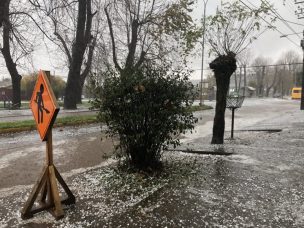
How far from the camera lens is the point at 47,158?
13.5 feet

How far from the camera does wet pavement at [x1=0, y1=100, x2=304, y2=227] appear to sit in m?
3.85

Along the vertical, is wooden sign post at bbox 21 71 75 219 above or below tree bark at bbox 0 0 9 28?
below

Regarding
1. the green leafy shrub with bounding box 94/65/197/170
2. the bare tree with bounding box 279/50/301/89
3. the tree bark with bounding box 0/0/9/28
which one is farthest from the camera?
the bare tree with bounding box 279/50/301/89

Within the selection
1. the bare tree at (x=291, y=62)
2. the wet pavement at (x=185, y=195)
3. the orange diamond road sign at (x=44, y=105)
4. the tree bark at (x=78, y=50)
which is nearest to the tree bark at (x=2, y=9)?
the tree bark at (x=78, y=50)

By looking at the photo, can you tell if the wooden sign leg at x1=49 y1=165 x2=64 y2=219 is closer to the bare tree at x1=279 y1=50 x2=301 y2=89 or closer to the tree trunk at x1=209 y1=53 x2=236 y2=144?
the tree trunk at x1=209 y1=53 x2=236 y2=144

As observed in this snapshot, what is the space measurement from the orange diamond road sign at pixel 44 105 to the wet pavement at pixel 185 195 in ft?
3.92

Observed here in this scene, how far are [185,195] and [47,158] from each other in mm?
2093

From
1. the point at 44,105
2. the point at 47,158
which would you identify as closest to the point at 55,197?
the point at 47,158

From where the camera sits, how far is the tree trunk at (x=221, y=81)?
8266mm

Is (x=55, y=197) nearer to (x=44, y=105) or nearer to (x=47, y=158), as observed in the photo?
(x=47, y=158)

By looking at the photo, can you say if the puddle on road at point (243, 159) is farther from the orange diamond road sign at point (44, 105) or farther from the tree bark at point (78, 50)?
the tree bark at point (78, 50)

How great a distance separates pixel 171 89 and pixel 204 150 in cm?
259

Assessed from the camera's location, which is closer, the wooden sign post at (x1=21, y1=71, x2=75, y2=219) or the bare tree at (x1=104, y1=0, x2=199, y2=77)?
the wooden sign post at (x1=21, y1=71, x2=75, y2=219)

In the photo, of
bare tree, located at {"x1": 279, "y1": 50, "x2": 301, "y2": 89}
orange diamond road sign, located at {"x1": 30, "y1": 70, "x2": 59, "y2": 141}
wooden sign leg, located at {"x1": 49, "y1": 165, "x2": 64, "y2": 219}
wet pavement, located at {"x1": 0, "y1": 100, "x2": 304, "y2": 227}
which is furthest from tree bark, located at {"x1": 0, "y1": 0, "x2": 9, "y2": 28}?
bare tree, located at {"x1": 279, "y1": 50, "x2": 301, "y2": 89}
